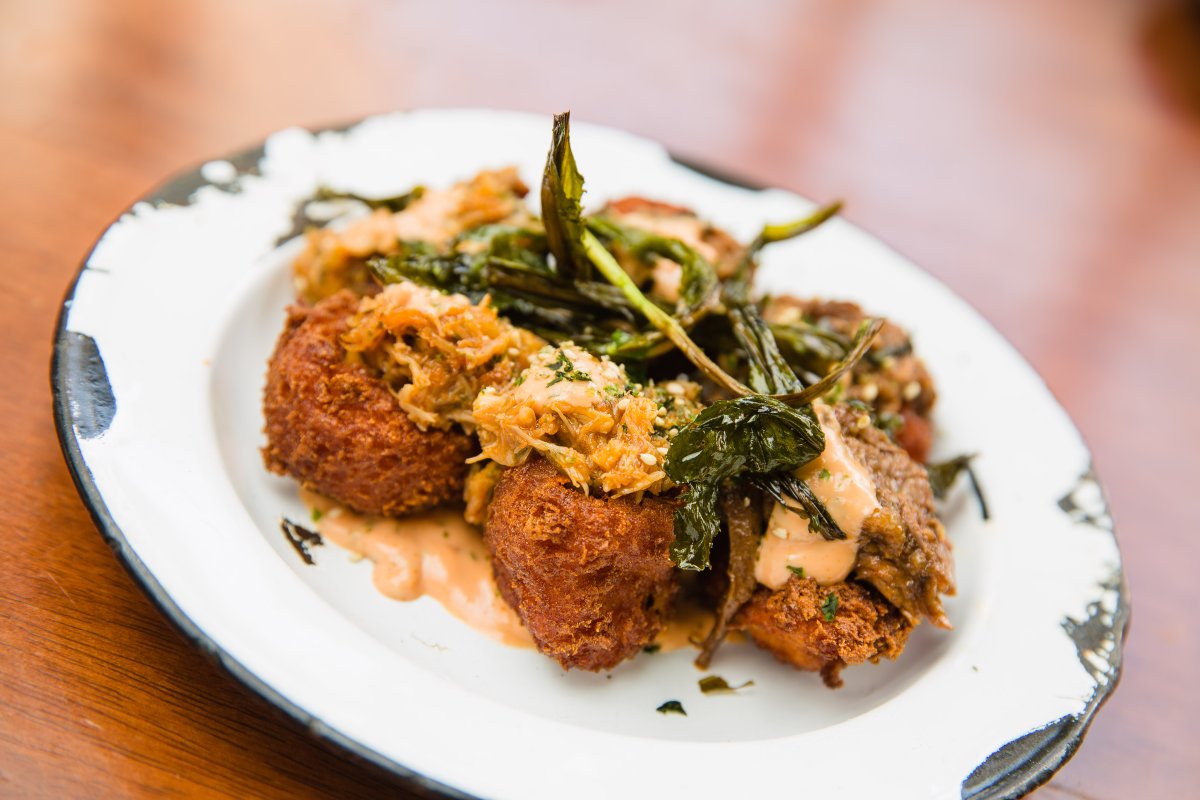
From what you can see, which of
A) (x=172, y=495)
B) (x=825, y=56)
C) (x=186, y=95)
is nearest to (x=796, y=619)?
(x=172, y=495)

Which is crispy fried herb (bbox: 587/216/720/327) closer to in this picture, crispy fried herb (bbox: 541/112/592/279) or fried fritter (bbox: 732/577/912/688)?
crispy fried herb (bbox: 541/112/592/279)

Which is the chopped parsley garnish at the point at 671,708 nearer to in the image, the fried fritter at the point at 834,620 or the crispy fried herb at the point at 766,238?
the fried fritter at the point at 834,620

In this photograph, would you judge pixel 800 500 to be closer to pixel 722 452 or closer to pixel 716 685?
pixel 722 452

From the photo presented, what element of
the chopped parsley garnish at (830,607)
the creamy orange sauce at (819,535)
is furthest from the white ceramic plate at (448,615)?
the creamy orange sauce at (819,535)

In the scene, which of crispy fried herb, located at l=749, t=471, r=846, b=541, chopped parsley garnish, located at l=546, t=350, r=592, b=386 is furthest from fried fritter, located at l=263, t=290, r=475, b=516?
crispy fried herb, located at l=749, t=471, r=846, b=541

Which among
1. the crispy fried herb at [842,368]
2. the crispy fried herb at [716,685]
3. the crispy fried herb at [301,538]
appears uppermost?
the crispy fried herb at [842,368]

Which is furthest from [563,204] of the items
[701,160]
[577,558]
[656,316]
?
[701,160]

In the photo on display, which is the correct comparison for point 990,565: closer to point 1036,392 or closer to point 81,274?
point 1036,392
